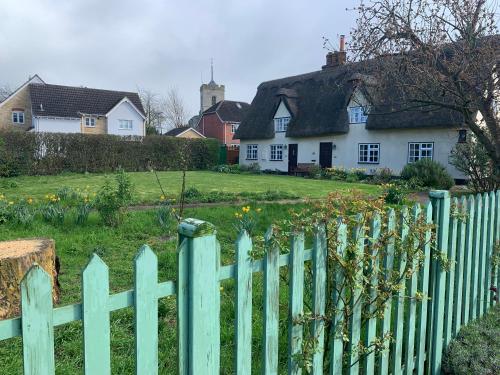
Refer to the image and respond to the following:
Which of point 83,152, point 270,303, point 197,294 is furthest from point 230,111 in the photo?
point 197,294

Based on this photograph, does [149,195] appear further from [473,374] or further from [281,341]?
[473,374]

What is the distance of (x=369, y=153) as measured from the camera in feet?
77.3

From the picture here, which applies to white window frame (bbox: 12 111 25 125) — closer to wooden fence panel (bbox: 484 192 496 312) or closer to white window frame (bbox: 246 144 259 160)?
white window frame (bbox: 246 144 259 160)

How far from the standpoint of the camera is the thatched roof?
827 inches

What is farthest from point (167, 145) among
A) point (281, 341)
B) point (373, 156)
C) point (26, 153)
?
point (281, 341)

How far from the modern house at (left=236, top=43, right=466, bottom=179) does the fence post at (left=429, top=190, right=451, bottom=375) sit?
46.4ft

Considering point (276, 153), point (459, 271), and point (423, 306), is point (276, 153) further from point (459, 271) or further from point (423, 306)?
point (423, 306)

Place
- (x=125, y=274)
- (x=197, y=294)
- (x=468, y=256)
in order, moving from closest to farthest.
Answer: (x=197, y=294)
(x=468, y=256)
(x=125, y=274)

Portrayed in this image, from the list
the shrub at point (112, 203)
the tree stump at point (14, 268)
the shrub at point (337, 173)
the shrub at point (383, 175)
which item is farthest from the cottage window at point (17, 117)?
the tree stump at point (14, 268)

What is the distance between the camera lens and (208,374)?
169 cm

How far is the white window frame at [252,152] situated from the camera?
3156 centimetres

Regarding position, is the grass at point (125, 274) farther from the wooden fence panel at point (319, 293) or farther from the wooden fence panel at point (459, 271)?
the wooden fence panel at point (459, 271)

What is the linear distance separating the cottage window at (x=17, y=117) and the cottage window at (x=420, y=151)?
37.0 metres

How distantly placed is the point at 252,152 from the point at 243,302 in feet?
99.7
